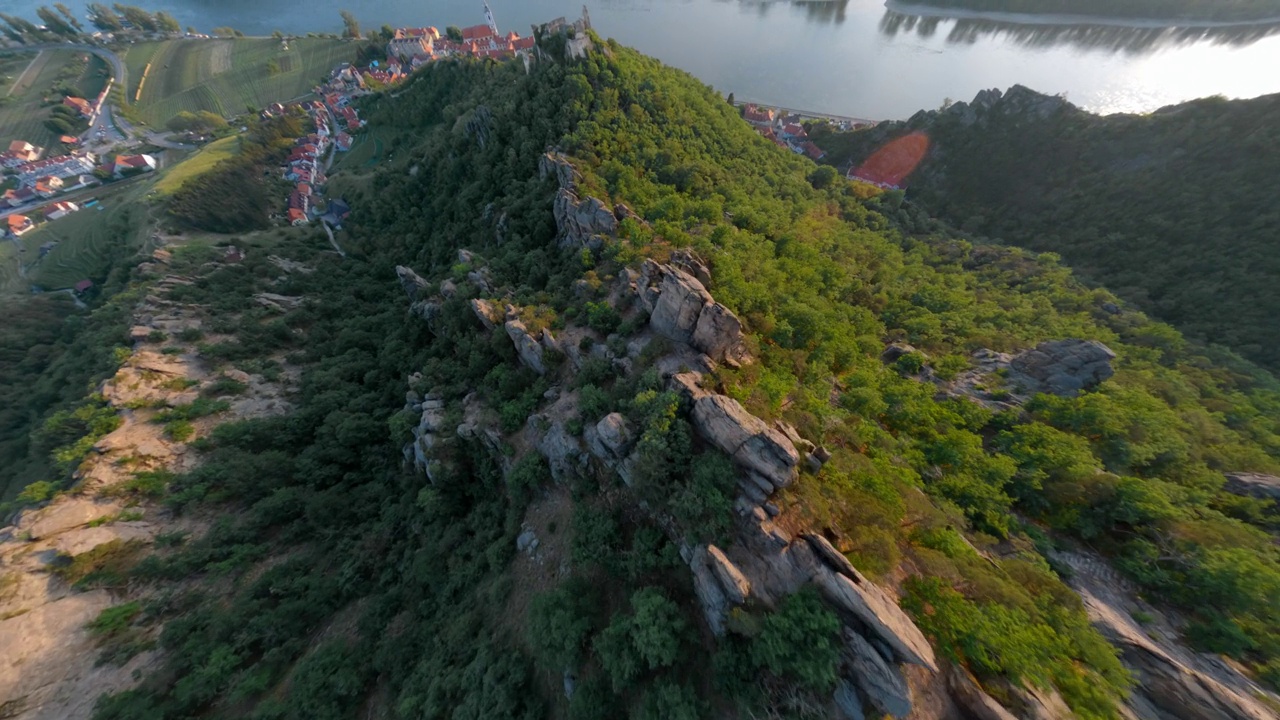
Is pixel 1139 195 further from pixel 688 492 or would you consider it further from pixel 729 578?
pixel 729 578

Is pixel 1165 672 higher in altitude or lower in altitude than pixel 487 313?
higher

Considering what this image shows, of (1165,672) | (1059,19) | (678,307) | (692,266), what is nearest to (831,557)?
(1165,672)

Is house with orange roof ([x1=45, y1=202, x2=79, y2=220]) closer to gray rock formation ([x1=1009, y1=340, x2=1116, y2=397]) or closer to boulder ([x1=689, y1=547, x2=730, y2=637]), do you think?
boulder ([x1=689, y1=547, x2=730, y2=637])

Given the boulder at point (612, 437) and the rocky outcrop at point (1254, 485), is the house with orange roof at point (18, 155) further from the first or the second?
the rocky outcrop at point (1254, 485)

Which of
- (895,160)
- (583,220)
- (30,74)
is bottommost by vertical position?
(30,74)

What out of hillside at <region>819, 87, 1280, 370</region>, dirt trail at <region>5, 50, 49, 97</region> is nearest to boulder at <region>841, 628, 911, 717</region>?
hillside at <region>819, 87, 1280, 370</region>

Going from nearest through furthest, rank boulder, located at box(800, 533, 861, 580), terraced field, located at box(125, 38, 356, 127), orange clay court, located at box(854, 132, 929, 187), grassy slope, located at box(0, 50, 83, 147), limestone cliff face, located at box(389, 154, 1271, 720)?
1. limestone cliff face, located at box(389, 154, 1271, 720)
2. boulder, located at box(800, 533, 861, 580)
3. orange clay court, located at box(854, 132, 929, 187)
4. grassy slope, located at box(0, 50, 83, 147)
5. terraced field, located at box(125, 38, 356, 127)

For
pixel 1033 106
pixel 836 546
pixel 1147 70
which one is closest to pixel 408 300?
pixel 836 546
